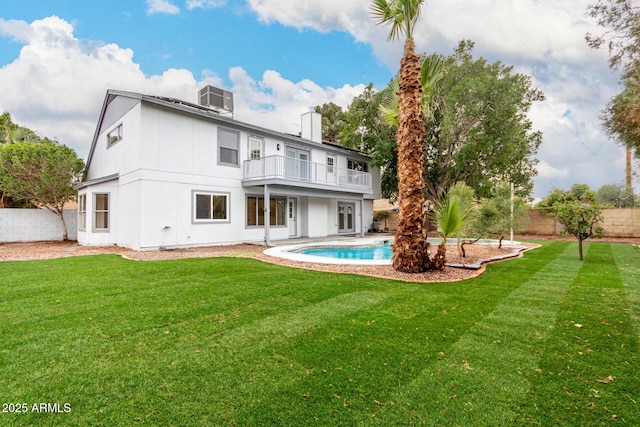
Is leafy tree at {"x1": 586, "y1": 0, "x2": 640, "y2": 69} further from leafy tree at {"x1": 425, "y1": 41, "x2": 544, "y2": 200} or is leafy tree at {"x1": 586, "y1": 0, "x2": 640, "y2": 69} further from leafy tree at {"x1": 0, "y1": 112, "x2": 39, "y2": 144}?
leafy tree at {"x1": 0, "y1": 112, "x2": 39, "y2": 144}

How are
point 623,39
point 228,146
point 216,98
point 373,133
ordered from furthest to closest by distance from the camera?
point 373,133 < point 216,98 < point 228,146 < point 623,39

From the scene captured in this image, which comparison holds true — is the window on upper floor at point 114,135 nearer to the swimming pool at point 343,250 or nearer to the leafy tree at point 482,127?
the swimming pool at point 343,250

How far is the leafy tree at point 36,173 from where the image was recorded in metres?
14.7

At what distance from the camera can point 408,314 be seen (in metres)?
4.54

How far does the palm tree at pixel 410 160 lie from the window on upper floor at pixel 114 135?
1184 cm

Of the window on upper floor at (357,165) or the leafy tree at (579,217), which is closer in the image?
the leafy tree at (579,217)

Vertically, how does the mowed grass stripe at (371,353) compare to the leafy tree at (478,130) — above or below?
below

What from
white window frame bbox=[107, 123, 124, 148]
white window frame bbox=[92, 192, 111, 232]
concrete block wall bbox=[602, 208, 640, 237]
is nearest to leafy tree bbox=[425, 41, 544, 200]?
concrete block wall bbox=[602, 208, 640, 237]

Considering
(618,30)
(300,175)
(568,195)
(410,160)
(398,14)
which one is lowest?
(410,160)

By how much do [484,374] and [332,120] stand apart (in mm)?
33119

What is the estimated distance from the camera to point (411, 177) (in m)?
7.57

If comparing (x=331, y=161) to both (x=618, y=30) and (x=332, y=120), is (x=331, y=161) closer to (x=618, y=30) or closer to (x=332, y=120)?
(x=618, y=30)

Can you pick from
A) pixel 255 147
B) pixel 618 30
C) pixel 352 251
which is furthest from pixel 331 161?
pixel 618 30

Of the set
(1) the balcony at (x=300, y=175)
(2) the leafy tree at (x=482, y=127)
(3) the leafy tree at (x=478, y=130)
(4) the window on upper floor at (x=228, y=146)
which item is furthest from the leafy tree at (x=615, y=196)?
(4) the window on upper floor at (x=228, y=146)
